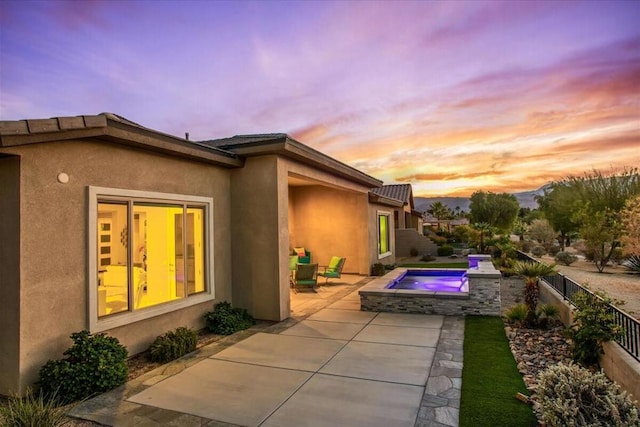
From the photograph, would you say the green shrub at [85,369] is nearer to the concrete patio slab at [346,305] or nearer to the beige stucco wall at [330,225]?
the concrete patio slab at [346,305]

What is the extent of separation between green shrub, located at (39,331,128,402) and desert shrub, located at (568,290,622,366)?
700cm

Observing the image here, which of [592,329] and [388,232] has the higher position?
[388,232]

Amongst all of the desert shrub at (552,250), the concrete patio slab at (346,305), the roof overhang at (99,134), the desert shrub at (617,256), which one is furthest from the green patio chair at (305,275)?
the desert shrub at (552,250)

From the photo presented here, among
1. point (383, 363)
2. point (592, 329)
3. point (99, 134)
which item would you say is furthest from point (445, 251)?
point (99, 134)

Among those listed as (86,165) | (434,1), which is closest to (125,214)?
(86,165)

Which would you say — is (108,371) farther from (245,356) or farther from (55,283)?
(245,356)

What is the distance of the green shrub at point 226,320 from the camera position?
7.99m

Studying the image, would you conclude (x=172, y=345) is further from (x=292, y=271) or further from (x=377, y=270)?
(x=377, y=270)

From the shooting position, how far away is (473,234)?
87.7ft

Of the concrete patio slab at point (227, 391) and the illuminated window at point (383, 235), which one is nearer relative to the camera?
the concrete patio slab at point (227, 391)

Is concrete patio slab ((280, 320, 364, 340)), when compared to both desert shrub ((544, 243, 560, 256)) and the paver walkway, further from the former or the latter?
desert shrub ((544, 243, 560, 256))

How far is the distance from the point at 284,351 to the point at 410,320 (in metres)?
3.63

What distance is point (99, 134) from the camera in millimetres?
5496

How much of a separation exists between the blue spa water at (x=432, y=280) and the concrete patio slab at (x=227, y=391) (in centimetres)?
837
